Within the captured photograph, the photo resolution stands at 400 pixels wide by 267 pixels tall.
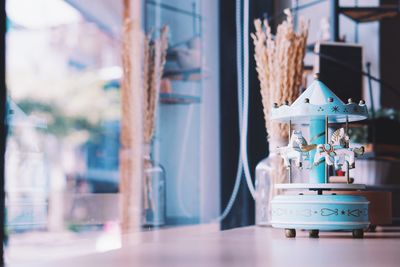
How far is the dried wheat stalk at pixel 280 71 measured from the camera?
2.48 meters

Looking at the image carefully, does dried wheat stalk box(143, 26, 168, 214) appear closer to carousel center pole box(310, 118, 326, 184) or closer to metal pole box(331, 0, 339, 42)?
carousel center pole box(310, 118, 326, 184)

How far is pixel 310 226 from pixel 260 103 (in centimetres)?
86

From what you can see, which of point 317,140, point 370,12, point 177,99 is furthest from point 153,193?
point 370,12

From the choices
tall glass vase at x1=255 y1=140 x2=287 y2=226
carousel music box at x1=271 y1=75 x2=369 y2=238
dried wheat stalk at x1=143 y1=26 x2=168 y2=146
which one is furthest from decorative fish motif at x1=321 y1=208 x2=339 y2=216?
dried wheat stalk at x1=143 y1=26 x2=168 y2=146

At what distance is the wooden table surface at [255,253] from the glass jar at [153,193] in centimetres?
67

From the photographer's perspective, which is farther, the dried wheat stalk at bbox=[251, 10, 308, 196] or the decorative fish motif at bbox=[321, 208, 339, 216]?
the dried wheat stalk at bbox=[251, 10, 308, 196]

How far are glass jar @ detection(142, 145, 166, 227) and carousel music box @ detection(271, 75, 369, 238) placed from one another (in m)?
0.68

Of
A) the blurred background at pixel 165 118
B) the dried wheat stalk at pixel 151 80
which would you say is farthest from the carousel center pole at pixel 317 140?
the dried wheat stalk at pixel 151 80

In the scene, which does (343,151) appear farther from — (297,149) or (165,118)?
(165,118)

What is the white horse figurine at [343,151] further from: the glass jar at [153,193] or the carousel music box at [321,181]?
the glass jar at [153,193]

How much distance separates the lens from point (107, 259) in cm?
123

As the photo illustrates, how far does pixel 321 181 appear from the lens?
6.37 feet

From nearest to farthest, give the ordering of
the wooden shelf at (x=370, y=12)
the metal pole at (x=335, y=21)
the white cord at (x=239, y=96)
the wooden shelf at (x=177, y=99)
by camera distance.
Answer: the wooden shelf at (x=177, y=99) → the white cord at (x=239, y=96) → the metal pole at (x=335, y=21) → the wooden shelf at (x=370, y=12)

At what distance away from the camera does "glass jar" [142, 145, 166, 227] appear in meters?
2.53
